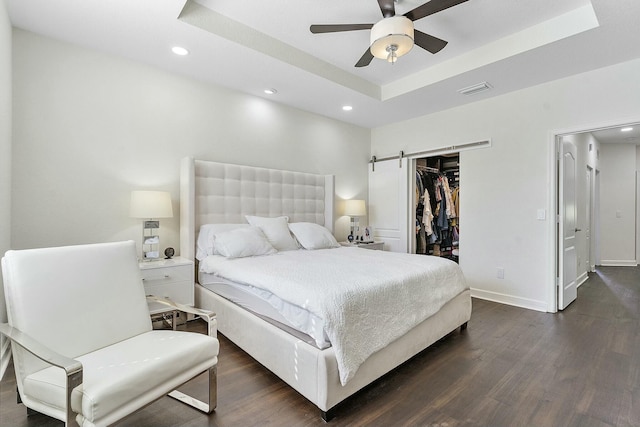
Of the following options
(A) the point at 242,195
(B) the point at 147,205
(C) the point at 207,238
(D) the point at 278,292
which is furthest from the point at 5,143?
(D) the point at 278,292

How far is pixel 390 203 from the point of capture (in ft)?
16.4

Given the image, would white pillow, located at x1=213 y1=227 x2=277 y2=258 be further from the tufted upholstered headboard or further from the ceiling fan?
the ceiling fan

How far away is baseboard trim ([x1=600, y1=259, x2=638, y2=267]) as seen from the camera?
19.9 ft

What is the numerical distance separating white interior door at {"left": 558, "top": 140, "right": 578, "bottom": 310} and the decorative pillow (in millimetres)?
3719

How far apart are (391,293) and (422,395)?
633 millimetres

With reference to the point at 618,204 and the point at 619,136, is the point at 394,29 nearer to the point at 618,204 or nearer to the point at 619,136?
the point at 619,136

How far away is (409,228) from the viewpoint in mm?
4742

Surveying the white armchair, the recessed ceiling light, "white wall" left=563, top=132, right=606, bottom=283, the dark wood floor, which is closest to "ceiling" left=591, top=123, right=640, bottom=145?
"white wall" left=563, top=132, right=606, bottom=283

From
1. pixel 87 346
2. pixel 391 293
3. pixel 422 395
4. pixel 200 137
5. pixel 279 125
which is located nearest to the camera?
pixel 87 346

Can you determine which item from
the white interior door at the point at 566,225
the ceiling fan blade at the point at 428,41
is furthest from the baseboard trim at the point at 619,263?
the ceiling fan blade at the point at 428,41

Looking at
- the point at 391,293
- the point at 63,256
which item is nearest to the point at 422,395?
the point at 391,293

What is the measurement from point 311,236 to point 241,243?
3.05 feet

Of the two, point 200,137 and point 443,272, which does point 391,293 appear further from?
point 200,137

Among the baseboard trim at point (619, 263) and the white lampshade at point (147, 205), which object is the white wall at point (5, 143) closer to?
the white lampshade at point (147, 205)
